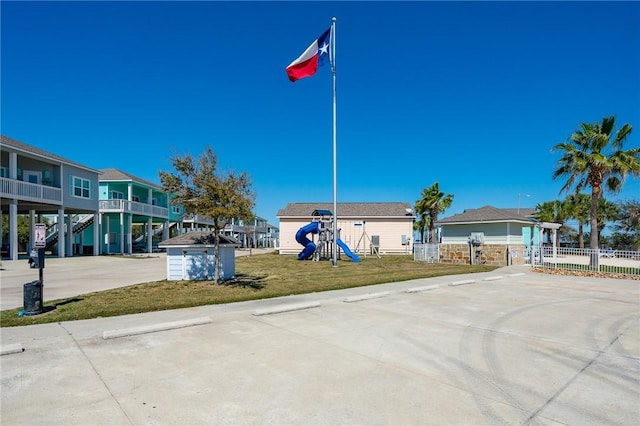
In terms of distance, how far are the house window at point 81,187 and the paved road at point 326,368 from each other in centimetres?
2854

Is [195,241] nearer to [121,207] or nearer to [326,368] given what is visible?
[326,368]

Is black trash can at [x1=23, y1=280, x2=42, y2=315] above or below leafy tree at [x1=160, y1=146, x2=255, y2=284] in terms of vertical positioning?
below

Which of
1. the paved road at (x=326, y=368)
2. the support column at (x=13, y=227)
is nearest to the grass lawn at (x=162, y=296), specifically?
the paved road at (x=326, y=368)

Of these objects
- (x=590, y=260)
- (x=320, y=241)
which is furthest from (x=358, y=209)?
(x=590, y=260)

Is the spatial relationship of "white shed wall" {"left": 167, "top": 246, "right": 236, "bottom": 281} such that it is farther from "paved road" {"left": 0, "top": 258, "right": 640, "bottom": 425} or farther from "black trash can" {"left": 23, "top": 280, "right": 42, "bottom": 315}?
"black trash can" {"left": 23, "top": 280, "right": 42, "bottom": 315}

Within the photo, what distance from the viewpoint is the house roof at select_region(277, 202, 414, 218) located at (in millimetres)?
41103

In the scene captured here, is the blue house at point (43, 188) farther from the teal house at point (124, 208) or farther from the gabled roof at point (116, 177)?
the gabled roof at point (116, 177)

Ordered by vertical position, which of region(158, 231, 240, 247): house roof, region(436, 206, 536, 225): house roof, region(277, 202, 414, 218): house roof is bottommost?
region(158, 231, 240, 247): house roof

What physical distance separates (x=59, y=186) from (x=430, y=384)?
33.4 metres

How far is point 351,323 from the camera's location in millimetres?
8148

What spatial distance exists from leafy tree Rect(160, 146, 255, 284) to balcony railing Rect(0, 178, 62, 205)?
65.0 feet

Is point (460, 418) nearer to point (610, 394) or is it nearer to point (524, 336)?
point (610, 394)

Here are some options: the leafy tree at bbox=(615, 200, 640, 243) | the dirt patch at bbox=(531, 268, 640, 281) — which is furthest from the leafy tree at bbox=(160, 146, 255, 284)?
the leafy tree at bbox=(615, 200, 640, 243)

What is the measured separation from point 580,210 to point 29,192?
179 feet
